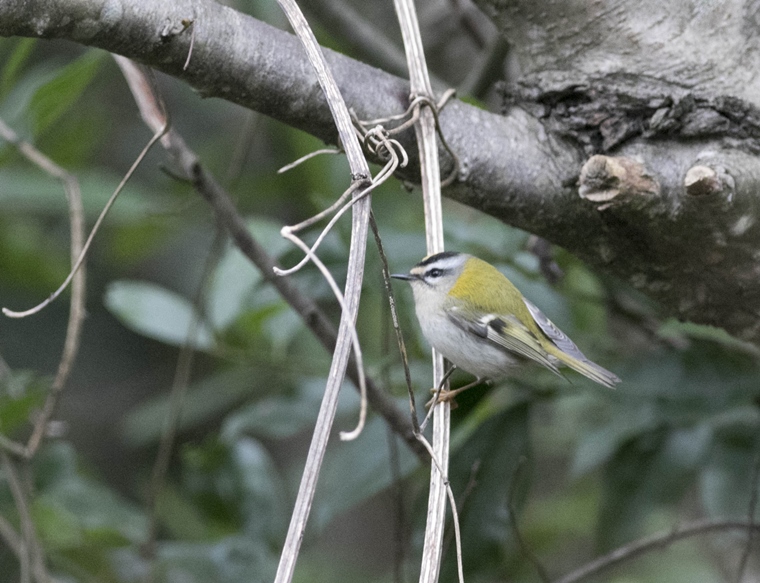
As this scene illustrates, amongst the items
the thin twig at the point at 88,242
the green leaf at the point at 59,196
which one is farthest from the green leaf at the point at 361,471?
the green leaf at the point at 59,196

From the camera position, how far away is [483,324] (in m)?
1.99

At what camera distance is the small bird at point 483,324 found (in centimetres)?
181

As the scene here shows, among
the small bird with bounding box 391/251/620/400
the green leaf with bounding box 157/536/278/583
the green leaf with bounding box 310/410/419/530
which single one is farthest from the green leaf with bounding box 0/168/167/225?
the small bird with bounding box 391/251/620/400

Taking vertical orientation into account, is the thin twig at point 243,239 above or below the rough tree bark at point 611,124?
below

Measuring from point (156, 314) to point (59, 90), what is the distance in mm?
732

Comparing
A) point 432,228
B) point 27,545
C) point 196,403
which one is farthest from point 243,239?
point 196,403

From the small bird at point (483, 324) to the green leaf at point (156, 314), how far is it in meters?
0.78

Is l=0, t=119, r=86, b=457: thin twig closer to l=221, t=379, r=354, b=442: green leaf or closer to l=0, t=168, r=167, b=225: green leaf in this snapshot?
l=221, t=379, r=354, b=442: green leaf

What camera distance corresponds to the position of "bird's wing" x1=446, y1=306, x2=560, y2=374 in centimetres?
189

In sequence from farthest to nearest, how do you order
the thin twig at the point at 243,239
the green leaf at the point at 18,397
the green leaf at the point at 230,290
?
the green leaf at the point at 230,290
the green leaf at the point at 18,397
the thin twig at the point at 243,239

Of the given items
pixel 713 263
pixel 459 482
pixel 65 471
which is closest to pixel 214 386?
pixel 65 471

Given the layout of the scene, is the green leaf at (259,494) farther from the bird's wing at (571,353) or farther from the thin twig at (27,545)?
the bird's wing at (571,353)

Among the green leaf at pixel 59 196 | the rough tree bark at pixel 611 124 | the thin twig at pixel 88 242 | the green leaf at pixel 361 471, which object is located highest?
the rough tree bark at pixel 611 124

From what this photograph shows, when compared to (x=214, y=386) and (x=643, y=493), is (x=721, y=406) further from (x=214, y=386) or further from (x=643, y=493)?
(x=214, y=386)
